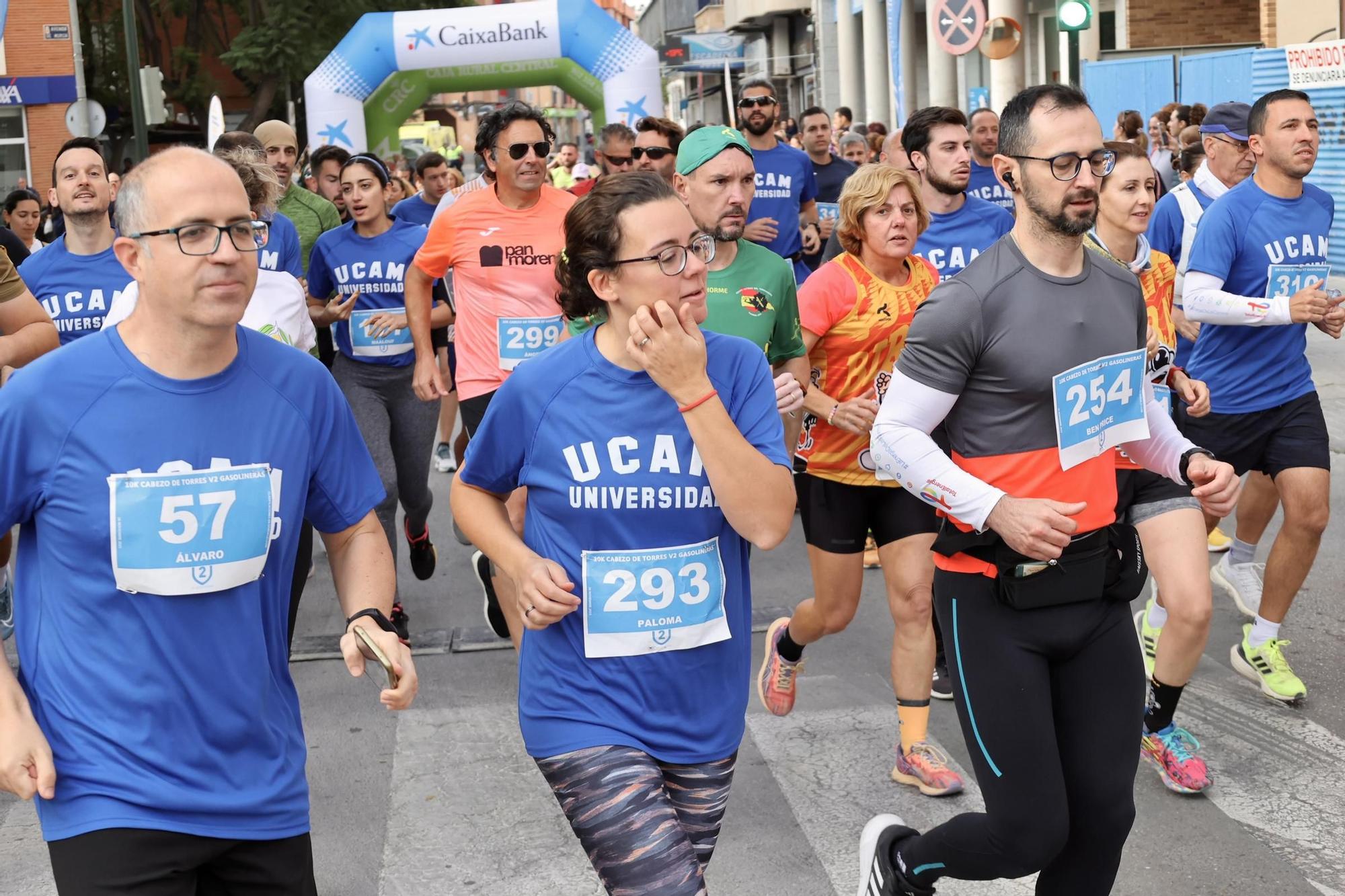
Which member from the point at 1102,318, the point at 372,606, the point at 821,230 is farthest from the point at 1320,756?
the point at 821,230

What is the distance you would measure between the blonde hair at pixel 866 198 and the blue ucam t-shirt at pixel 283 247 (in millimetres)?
2654

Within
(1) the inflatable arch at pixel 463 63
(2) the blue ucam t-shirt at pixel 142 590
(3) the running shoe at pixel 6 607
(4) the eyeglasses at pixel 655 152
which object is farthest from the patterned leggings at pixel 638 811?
(1) the inflatable arch at pixel 463 63

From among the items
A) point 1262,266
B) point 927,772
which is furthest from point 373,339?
point 1262,266

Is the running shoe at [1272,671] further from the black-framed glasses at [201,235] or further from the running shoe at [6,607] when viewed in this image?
the running shoe at [6,607]

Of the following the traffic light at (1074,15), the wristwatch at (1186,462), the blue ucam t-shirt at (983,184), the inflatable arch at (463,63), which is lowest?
the wristwatch at (1186,462)

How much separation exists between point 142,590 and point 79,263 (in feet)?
13.9

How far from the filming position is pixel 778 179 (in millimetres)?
10383

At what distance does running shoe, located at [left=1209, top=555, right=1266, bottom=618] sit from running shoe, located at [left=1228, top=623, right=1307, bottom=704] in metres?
0.58

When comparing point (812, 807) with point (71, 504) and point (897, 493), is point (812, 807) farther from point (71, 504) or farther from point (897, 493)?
point (71, 504)

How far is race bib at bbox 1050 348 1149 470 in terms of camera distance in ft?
11.8

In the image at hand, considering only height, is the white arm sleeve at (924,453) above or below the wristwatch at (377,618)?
above

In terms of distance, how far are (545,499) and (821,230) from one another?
8430mm

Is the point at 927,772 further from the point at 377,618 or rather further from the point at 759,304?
the point at 377,618

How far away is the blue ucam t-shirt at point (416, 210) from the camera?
11.1 m
